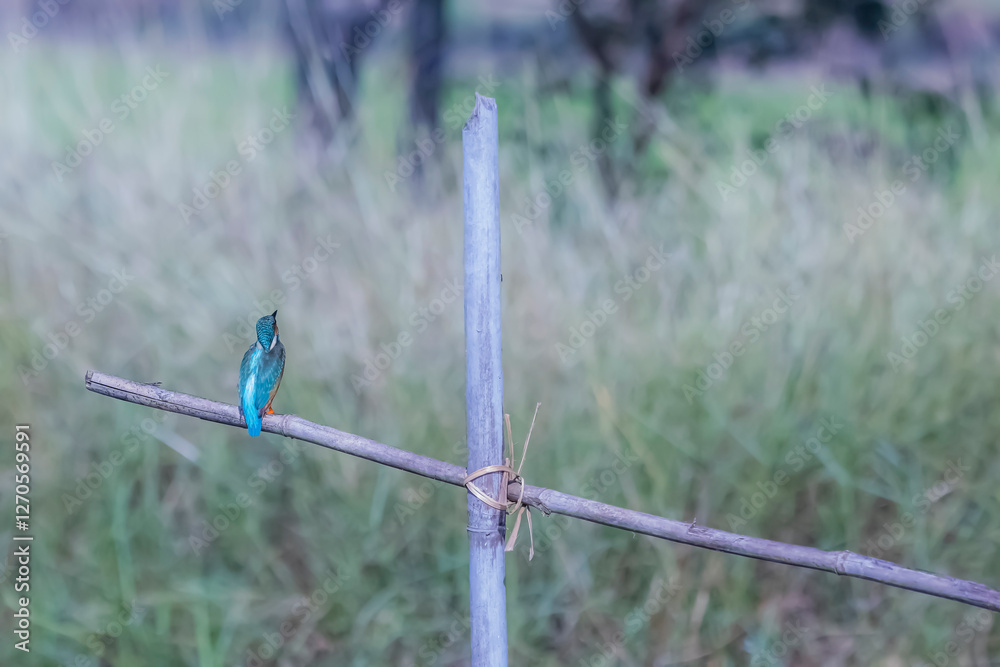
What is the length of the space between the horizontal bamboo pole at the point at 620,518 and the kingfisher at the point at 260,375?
0.02 metres

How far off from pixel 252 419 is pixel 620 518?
0.51 metres

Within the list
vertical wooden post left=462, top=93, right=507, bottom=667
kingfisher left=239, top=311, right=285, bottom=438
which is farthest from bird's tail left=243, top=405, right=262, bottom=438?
vertical wooden post left=462, top=93, right=507, bottom=667

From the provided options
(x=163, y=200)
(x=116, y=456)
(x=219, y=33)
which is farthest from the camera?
(x=219, y=33)

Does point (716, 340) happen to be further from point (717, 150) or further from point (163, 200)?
point (163, 200)

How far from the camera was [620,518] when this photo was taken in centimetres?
93

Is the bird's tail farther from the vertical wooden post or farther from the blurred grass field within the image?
the blurred grass field

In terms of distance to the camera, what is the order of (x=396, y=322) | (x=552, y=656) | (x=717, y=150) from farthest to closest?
(x=717, y=150)
(x=396, y=322)
(x=552, y=656)

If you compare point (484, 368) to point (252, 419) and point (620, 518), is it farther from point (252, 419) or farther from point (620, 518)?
point (252, 419)

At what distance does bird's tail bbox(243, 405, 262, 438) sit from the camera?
1113mm

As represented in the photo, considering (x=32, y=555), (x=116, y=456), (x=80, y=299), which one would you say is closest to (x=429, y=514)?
(x=116, y=456)

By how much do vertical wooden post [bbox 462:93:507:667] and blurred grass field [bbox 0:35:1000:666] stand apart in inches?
34.3

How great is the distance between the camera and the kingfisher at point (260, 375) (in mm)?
1136

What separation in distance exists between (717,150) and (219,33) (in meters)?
2.26

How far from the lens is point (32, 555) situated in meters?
1.97
